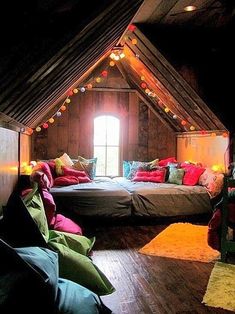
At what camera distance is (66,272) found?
8.43ft

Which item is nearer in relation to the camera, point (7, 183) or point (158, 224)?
point (7, 183)

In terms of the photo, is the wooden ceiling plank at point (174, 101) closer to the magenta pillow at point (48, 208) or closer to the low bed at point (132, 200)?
the low bed at point (132, 200)

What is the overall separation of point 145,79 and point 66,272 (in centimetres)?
408

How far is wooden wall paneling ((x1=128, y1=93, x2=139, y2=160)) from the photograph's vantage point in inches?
271

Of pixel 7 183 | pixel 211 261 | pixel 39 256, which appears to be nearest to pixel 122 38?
pixel 7 183

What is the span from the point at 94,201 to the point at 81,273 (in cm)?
216

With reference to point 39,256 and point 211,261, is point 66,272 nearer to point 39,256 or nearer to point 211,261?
point 39,256

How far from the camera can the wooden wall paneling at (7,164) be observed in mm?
3004

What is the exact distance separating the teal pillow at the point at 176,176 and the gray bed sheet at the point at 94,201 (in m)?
1.13

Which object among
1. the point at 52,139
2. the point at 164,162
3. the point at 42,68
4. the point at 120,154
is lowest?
the point at 164,162

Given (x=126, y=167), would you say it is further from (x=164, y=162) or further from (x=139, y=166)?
(x=164, y=162)

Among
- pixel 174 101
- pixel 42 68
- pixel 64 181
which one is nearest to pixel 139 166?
pixel 174 101

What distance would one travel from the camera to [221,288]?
110 inches

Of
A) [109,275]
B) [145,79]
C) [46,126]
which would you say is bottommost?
[109,275]
